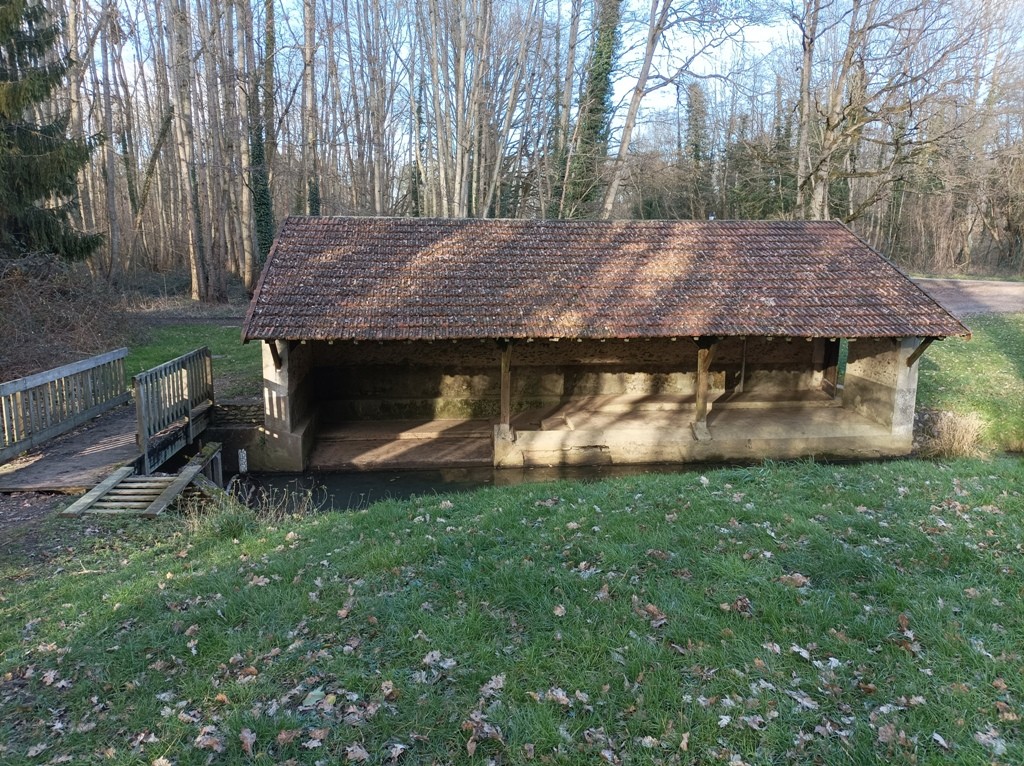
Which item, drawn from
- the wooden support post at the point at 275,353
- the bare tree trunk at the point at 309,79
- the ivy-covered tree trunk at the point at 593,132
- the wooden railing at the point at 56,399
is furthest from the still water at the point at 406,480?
the bare tree trunk at the point at 309,79

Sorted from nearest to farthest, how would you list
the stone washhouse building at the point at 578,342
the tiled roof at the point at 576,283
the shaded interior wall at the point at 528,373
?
the tiled roof at the point at 576,283 → the stone washhouse building at the point at 578,342 → the shaded interior wall at the point at 528,373

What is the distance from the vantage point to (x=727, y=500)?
625 centimetres

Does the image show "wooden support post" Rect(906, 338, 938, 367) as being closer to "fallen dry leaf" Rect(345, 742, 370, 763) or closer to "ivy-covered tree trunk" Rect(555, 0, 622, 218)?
"fallen dry leaf" Rect(345, 742, 370, 763)

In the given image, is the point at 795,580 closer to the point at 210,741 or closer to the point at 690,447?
the point at 210,741

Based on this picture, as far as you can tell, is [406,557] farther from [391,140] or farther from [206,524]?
[391,140]

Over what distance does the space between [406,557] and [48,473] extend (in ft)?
16.6

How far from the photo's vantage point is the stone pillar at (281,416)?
33.0 ft

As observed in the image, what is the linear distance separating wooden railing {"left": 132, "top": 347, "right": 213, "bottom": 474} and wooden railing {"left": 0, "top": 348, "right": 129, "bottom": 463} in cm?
83

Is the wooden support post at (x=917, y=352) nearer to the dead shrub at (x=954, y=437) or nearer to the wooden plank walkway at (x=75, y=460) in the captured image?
the dead shrub at (x=954, y=437)

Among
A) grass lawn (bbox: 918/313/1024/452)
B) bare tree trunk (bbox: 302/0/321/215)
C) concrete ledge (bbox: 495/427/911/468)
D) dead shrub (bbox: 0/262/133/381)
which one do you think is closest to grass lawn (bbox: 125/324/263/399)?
dead shrub (bbox: 0/262/133/381)

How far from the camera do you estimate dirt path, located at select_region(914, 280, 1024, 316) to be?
20.2m

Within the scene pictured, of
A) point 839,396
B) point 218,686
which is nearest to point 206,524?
point 218,686

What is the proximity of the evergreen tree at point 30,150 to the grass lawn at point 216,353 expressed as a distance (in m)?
2.99

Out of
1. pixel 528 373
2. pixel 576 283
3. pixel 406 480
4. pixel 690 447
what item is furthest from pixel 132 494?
pixel 690 447
